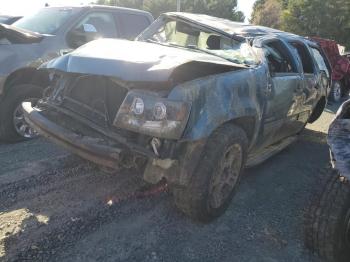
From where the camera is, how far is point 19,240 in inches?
→ 130

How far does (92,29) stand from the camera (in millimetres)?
6215

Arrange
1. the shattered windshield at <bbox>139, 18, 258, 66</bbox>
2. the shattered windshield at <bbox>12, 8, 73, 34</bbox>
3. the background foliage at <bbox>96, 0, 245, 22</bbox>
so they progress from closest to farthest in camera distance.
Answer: the shattered windshield at <bbox>139, 18, 258, 66</bbox> < the shattered windshield at <bbox>12, 8, 73, 34</bbox> < the background foliage at <bbox>96, 0, 245, 22</bbox>

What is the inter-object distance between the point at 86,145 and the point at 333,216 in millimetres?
1959

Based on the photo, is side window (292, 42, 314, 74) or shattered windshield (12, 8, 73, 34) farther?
shattered windshield (12, 8, 73, 34)

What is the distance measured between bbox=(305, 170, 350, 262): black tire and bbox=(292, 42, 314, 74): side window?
3183 millimetres

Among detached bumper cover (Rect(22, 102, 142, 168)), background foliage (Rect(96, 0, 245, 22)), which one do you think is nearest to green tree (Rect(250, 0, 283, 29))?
background foliage (Rect(96, 0, 245, 22))

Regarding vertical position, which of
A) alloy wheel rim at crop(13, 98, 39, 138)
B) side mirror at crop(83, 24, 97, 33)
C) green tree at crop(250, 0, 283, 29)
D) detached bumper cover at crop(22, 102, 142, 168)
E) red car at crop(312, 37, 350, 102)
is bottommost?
Answer: green tree at crop(250, 0, 283, 29)

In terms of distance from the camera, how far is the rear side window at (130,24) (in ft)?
23.8

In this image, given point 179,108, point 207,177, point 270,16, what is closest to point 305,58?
point 207,177

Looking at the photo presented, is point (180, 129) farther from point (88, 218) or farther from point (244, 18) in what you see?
point (244, 18)

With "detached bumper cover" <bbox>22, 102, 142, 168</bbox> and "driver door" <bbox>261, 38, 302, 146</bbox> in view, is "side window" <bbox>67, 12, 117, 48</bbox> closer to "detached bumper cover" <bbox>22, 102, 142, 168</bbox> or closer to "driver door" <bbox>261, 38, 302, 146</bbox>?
"detached bumper cover" <bbox>22, 102, 142, 168</bbox>

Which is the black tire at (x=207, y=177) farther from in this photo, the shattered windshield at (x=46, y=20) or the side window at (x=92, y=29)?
→ the shattered windshield at (x=46, y=20)

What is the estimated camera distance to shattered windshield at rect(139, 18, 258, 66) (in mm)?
4512

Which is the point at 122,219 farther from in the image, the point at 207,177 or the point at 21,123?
the point at 21,123
